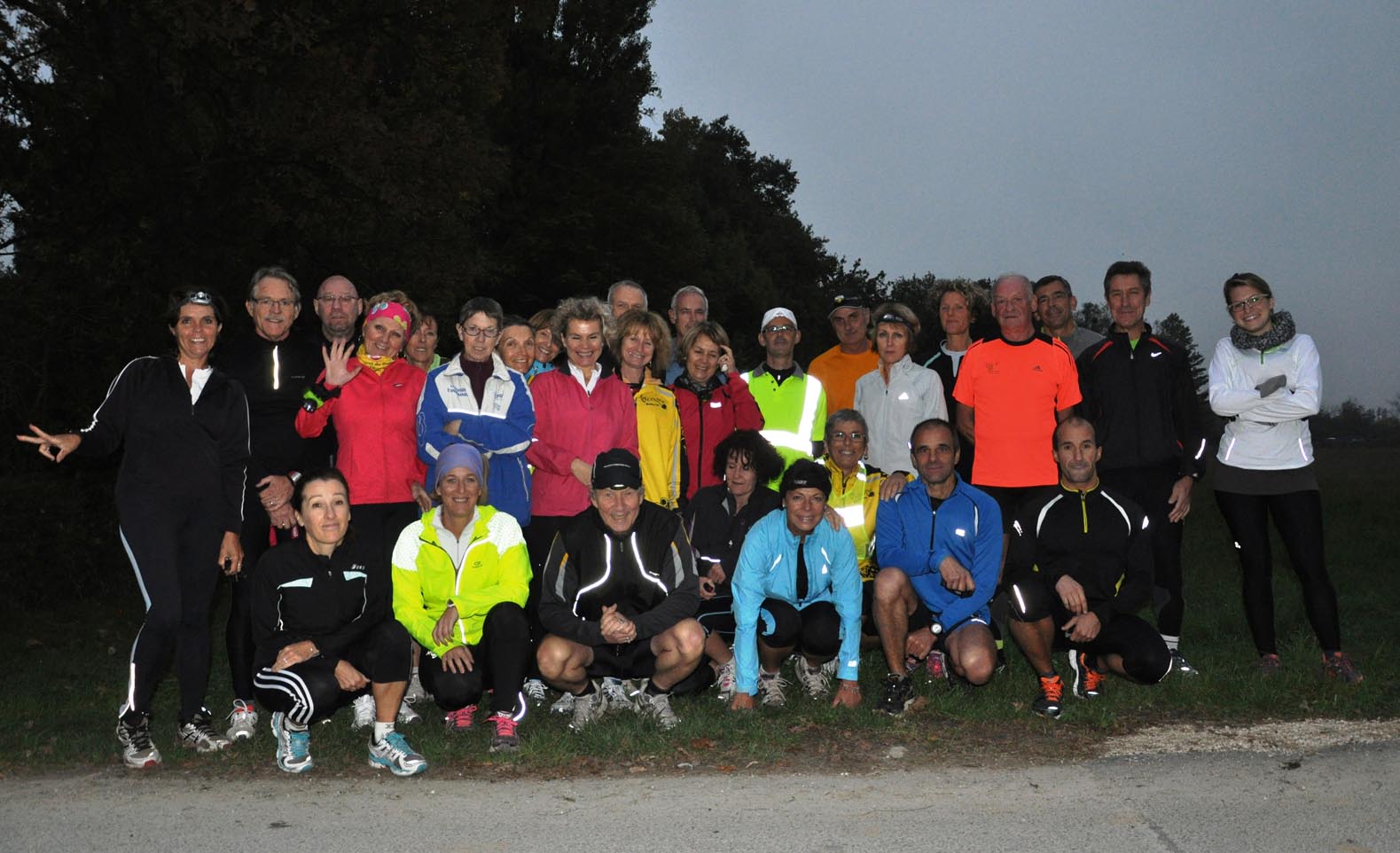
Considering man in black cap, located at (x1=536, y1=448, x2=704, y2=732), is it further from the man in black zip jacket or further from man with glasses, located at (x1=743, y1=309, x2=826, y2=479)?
the man in black zip jacket

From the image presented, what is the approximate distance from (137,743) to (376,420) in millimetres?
1889

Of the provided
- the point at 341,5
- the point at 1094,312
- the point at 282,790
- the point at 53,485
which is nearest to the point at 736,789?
the point at 282,790

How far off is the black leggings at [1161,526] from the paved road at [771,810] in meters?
1.73

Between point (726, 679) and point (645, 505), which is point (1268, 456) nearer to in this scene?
point (726, 679)

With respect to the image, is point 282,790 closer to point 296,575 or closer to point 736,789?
point 296,575

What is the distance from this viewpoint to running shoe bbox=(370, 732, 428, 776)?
5168 millimetres

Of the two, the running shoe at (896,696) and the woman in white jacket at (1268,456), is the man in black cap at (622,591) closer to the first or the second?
the running shoe at (896,696)

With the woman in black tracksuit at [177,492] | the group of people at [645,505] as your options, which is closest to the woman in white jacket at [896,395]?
the group of people at [645,505]

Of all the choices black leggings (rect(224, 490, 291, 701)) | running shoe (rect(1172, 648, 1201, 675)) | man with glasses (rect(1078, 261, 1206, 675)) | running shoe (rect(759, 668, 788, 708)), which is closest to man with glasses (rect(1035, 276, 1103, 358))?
man with glasses (rect(1078, 261, 1206, 675))

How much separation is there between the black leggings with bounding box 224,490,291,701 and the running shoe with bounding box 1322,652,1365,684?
5620mm

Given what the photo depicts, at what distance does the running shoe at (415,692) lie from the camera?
256 inches

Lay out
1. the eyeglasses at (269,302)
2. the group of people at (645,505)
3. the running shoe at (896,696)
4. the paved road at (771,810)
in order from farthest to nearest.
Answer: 1. the eyeglasses at (269,302)
2. the running shoe at (896,696)
3. the group of people at (645,505)
4. the paved road at (771,810)

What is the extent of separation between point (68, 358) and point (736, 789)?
31.6ft

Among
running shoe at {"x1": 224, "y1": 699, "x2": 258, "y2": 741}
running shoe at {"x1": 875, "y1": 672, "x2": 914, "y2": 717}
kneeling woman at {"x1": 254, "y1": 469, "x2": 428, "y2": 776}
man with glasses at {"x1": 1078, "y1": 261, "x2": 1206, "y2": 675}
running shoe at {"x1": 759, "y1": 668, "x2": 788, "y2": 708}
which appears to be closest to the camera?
kneeling woman at {"x1": 254, "y1": 469, "x2": 428, "y2": 776}
